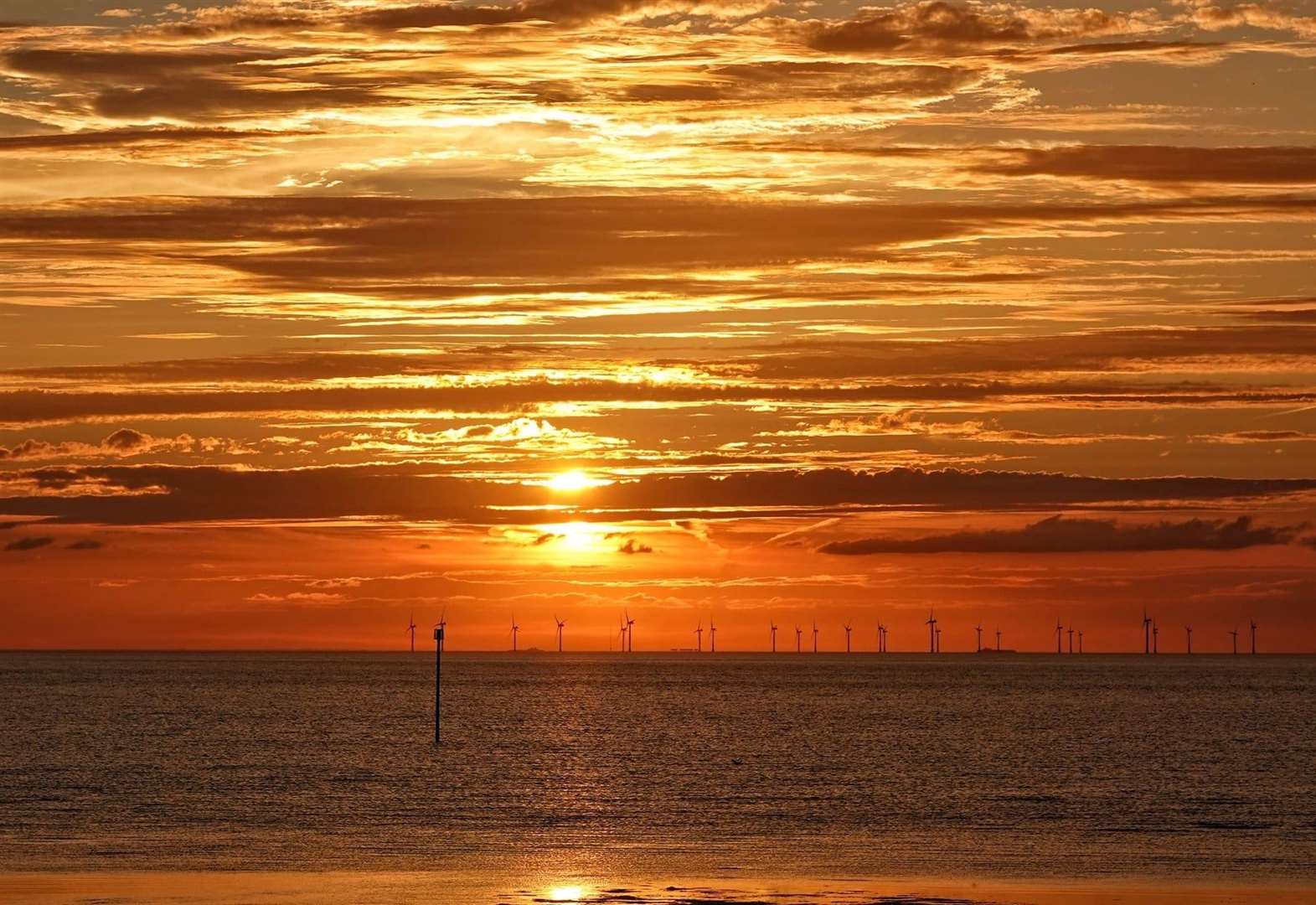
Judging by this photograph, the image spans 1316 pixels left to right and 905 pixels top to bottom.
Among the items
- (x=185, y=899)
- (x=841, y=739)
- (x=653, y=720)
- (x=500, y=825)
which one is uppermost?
(x=185, y=899)

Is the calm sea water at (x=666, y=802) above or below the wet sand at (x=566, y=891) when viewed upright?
below

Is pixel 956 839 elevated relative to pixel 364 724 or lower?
elevated

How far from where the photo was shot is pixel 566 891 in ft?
187

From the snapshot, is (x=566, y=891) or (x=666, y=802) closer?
(x=566, y=891)

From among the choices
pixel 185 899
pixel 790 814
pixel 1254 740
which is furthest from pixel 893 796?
pixel 1254 740

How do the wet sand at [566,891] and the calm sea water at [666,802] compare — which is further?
the calm sea water at [666,802]

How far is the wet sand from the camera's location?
54.9m

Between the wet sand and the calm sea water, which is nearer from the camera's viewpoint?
the wet sand

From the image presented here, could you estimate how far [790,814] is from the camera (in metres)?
88.2

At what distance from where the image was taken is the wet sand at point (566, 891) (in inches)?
A: 2162

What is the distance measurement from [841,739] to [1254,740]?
34.0 m

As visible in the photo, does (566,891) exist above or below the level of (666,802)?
above

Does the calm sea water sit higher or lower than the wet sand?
lower

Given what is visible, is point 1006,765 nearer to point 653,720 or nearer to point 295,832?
point 295,832
